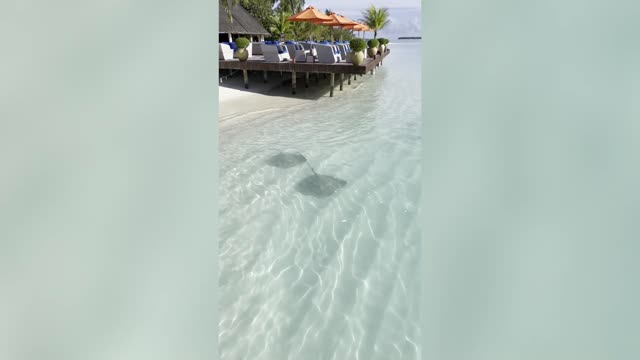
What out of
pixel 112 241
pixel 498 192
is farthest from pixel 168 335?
pixel 498 192

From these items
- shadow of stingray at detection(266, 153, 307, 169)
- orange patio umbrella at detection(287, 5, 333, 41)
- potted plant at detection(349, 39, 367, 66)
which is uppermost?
orange patio umbrella at detection(287, 5, 333, 41)

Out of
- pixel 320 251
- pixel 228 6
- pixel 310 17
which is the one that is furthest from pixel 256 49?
pixel 320 251

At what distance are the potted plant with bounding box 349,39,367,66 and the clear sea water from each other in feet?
18.7

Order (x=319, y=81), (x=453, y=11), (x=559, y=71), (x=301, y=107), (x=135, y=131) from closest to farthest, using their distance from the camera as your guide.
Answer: (x=559, y=71), (x=453, y=11), (x=135, y=131), (x=301, y=107), (x=319, y=81)

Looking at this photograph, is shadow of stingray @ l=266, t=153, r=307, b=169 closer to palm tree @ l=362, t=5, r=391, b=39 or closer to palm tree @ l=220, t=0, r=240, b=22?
palm tree @ l=220, t=0, r=240, b=22

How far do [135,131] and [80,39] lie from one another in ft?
1.00

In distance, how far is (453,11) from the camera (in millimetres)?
1102

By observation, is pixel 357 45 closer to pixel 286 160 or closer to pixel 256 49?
pixel 256 49

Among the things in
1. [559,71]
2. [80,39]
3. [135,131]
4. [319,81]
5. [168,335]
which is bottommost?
[168,335]

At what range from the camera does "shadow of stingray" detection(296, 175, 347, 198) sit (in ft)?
19.0

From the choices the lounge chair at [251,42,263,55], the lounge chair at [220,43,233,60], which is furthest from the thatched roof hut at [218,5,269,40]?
the lounge chair at [220,43,233,60]

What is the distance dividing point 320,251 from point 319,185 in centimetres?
172

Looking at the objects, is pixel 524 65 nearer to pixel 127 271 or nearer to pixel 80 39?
pixel 80 39

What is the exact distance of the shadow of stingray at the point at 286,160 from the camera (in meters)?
6.87
